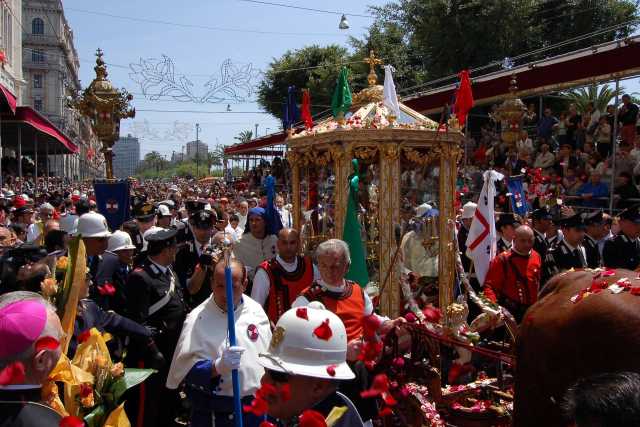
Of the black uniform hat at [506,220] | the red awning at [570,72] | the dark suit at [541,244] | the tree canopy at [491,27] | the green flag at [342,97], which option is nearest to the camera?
the green flag at [342,97]

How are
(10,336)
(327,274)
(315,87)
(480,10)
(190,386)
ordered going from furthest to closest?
(315,87) < (480,10) < (327,274) < (190,386) < (10,336)

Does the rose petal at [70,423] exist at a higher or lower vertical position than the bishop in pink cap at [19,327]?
lower

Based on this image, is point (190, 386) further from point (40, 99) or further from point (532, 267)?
point (40, 99)

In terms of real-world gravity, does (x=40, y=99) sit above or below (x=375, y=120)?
above

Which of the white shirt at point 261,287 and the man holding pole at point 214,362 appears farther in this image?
the white shirt at point 261,287

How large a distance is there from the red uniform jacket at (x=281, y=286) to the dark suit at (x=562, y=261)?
9.06ft

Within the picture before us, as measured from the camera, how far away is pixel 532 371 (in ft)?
11.8

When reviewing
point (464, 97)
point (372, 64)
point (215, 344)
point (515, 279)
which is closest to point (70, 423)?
point (215, 344)

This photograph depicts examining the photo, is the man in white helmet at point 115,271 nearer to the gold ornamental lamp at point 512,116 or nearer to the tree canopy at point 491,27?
the gold ornamental lamp at point 512,116

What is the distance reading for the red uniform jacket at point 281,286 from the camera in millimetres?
4883

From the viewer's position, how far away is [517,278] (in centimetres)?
570

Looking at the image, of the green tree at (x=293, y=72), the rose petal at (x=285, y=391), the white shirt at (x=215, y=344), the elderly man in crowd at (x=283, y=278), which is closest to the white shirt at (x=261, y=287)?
the elderly man in crowd at (x=283, y=278)

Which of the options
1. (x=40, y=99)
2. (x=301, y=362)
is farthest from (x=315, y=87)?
(x=40, y=99)

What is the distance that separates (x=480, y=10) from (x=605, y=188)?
58.3 feet
